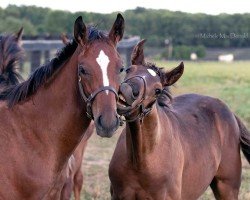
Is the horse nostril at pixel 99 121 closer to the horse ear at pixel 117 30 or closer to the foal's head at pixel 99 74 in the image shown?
the foal's head at pixel 99 74

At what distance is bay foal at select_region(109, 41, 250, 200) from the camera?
4.78 meters

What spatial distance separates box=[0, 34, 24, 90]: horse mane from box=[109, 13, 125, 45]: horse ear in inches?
74.5

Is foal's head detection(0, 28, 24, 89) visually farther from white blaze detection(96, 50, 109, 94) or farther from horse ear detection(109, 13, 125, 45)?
white blaze detection(96, 50, 109, 94)

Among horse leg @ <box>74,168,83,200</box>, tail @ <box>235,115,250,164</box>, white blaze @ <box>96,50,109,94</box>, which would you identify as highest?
white blaze @ <box>96,50,109,94</box>

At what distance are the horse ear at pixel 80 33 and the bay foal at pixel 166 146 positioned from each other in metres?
0.51

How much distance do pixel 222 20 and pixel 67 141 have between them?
3864 cm

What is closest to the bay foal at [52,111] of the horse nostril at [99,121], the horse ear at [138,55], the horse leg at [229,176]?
the horse nostril at [99,121]

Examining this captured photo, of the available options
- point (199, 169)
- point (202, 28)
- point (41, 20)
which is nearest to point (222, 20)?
point (202, 28)

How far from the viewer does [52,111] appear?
14.1ft

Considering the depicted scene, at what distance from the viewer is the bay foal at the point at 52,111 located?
4.09 metres

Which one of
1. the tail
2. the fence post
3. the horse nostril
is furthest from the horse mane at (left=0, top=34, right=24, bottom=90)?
the fence post

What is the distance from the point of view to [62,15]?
2809 cm

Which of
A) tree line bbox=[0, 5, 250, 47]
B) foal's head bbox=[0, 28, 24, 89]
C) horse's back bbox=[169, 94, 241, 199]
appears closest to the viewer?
horse's back bbox=[169, 94, 241, 199]

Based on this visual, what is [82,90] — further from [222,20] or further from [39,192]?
[222,20]
